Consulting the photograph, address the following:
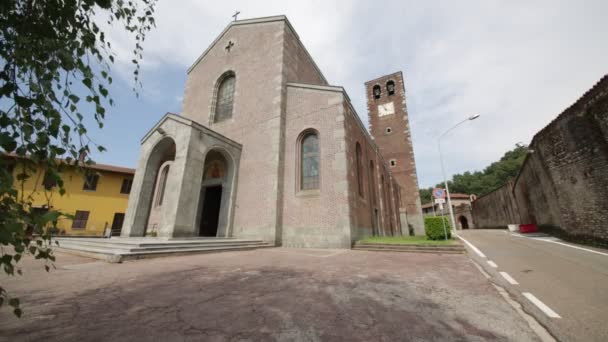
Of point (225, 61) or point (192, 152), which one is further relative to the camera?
point (225, 61)

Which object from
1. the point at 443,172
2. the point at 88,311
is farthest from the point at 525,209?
the point at 88,311

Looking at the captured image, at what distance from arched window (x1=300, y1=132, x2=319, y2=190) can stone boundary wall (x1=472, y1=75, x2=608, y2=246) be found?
1102cm

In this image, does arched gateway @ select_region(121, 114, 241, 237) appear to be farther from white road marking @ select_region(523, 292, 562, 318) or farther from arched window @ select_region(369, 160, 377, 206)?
white road marking @ select_region(523, 292, 562, 318)

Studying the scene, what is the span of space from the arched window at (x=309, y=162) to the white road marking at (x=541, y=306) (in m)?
7.58

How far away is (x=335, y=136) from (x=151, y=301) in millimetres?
8758

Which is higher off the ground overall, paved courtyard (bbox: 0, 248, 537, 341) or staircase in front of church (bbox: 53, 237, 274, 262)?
staircase in front of church (bbox: 53, 237, 274, 262)

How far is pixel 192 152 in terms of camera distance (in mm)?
9703

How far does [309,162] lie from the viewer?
1100 cm

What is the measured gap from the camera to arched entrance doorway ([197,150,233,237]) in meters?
11.7

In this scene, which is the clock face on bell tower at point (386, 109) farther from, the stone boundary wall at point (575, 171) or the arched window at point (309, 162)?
the arched window at point (309, 162)

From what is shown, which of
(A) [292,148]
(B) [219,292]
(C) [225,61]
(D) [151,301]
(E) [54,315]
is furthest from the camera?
(C) [225,61]

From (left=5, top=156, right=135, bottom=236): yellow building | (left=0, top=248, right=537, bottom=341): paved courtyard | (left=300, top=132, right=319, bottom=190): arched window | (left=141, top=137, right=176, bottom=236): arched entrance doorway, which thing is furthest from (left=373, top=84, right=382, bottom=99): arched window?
(left=5, top=156, right=135, bottom=236): yellow building

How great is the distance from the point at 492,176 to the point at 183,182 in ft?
229

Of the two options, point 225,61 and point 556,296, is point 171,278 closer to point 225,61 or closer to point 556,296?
point 556,296
